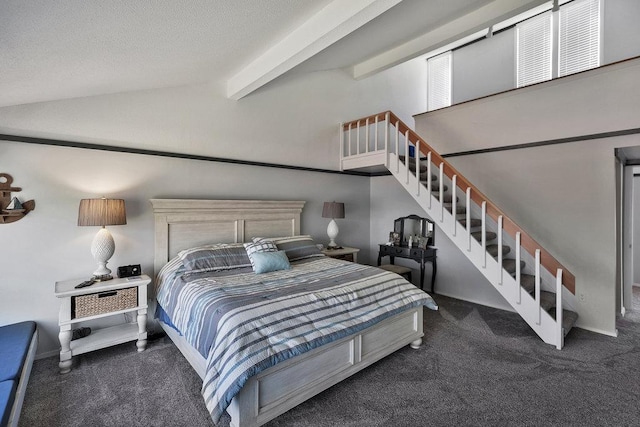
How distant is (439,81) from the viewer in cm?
584

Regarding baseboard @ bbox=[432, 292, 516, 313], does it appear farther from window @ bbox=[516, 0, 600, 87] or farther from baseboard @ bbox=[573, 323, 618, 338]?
window @ bbox=[516, 0, 600, 87]

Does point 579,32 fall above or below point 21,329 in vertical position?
above

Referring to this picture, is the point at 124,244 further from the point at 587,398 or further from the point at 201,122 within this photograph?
the point at 587,398

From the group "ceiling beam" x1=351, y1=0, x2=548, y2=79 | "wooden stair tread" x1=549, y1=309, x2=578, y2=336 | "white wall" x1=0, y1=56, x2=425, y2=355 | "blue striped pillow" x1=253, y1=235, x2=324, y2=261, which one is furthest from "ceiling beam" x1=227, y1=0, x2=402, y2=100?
"wooden stair tread" x1=549, y1=309, x2=578, y2=336

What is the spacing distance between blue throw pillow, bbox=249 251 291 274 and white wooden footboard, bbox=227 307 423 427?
3.65 ft

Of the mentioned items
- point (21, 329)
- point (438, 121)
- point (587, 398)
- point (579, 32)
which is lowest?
point (587, 398)

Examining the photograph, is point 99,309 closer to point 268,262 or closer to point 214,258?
point 214,258

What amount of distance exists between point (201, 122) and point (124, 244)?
1.60 m

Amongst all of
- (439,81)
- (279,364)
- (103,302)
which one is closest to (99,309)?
(103,302)

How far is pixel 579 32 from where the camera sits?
14.1 feet

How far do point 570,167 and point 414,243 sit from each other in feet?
7.15

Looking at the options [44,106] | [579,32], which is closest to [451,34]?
[579,32]

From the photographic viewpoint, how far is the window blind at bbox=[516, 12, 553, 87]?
4561 millimetres

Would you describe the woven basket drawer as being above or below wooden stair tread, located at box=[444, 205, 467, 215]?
below
